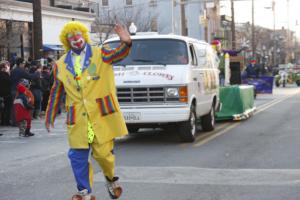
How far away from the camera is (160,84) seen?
36.6 feet

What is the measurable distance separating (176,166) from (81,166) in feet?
10.4

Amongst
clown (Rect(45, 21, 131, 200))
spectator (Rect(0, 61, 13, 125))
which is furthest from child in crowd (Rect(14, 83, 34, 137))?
clown (Rect(45, 21, 131, 200))

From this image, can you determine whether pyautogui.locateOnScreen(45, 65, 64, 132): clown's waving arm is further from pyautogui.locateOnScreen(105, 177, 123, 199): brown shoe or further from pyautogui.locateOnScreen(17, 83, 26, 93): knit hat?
pyautogui.locateOnScreen(17, 83, 26, 93): knit hat

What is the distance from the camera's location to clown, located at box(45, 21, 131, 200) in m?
5.95

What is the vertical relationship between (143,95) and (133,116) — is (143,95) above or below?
above

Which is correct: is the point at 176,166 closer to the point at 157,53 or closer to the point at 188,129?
the point at 188,129

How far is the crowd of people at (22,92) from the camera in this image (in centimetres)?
1351

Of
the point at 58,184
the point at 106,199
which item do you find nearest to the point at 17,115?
the point at 58,184

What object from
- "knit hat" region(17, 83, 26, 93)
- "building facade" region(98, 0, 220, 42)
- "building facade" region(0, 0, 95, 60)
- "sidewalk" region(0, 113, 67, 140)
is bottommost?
"sidewalk" region(0, 113, 67, 140)

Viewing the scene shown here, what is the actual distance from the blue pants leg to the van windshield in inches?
227

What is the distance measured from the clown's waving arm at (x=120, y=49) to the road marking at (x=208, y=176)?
228cm

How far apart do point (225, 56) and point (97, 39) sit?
22.0 metres

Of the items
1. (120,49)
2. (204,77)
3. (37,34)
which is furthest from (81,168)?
(37,34)

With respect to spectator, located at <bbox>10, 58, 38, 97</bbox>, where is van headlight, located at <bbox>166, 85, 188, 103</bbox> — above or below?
below
